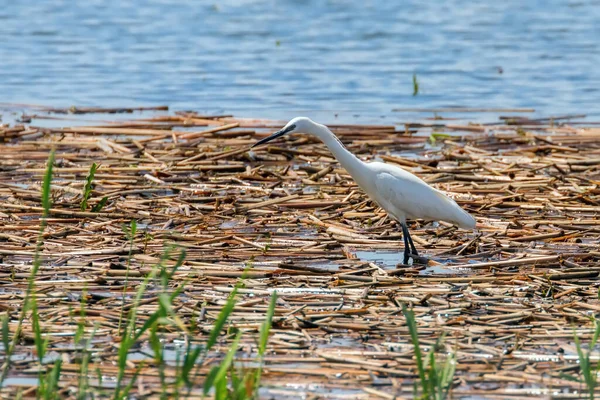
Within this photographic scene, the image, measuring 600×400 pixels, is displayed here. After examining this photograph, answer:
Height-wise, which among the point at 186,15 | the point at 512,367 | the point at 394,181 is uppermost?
the point at 186,15

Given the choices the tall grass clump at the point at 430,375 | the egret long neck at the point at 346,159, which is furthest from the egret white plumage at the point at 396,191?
the tall grass clump at the point at 430,375

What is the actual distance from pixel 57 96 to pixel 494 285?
39.5 feet

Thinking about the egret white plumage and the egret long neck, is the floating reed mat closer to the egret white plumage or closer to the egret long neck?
the egret white plumage

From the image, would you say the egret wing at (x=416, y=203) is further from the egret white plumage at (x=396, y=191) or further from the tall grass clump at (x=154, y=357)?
the tall grass clump at (x=154, y=357)

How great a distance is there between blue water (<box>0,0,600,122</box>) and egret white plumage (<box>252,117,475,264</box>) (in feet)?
23.4

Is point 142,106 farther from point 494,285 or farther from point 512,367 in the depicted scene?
point 512,367

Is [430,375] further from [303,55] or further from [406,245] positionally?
[303,55]

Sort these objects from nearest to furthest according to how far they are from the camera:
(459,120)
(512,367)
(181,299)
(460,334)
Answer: (512,367), (460,334), (181,299), (459,120)

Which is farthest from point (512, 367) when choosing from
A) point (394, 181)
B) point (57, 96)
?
point (57, 96)

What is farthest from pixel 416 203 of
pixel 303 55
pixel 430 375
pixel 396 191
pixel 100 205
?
pixel 303 55

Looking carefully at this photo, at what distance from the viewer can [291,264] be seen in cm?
729

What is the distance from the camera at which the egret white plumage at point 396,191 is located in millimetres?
8320

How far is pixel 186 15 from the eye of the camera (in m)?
28.8

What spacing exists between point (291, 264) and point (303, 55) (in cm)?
1552
